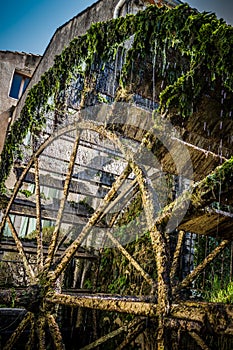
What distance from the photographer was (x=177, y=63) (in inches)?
156

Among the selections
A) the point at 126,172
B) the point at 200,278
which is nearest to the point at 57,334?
the point at 126,172

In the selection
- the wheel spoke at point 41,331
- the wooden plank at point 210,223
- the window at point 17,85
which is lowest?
the wheel spoke at point 41,331

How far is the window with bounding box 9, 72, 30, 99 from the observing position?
542 inches

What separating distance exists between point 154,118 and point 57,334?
238cm

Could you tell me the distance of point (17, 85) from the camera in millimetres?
13992

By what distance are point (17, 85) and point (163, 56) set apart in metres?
11.7

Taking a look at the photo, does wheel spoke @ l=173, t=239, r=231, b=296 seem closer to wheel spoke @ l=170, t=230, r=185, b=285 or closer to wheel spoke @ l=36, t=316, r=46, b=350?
wheel spoke @ l=170, t=230, r=185, b=285

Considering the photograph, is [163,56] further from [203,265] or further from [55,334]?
[55,334]

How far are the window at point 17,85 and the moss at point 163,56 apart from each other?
9.41 metres

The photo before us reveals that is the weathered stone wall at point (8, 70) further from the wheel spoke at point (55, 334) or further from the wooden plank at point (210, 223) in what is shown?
the wooden plank at point (210, 223)

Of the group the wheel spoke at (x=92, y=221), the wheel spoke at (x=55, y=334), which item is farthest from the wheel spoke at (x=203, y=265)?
the wheel spoke at (x=55, y=334)

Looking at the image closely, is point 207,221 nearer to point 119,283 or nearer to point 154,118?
point 154,118

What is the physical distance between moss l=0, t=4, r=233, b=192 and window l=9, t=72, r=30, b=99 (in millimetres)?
9414

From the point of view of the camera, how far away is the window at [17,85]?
542 inches
